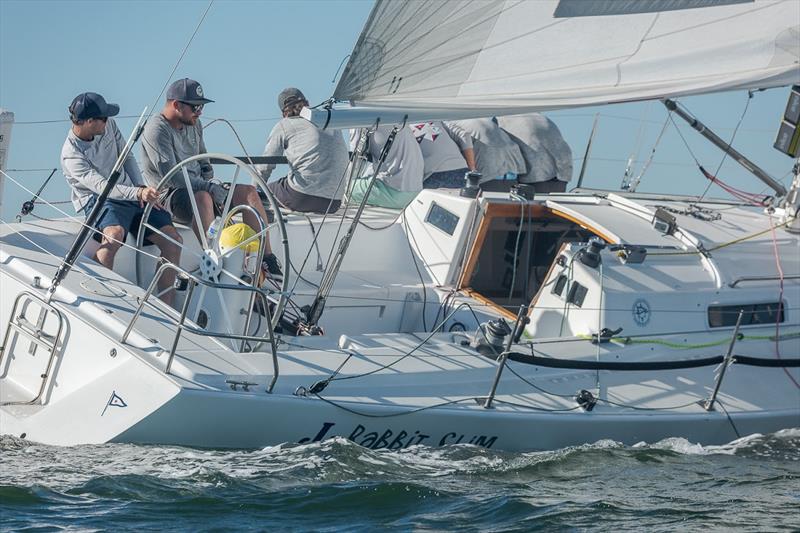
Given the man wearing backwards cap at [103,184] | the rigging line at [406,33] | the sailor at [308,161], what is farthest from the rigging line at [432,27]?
the sailor at [308,161]

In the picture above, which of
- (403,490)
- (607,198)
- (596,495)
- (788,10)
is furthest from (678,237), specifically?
(403,490)

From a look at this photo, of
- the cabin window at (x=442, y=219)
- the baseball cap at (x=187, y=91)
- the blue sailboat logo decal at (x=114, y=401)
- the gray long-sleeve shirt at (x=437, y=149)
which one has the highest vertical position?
the gray long-sleeve shirt at (x=437, y=149)

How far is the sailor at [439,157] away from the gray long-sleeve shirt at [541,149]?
715mm

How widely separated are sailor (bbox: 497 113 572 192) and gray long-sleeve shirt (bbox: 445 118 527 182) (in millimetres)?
95

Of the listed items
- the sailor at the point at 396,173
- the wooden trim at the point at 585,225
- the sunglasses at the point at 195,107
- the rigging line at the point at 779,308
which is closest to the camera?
the rigging line at the point at 779,308

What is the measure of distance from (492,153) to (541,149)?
17.9 inches

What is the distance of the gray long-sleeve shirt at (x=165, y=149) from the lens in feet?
24.2

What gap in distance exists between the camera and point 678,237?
7.70m

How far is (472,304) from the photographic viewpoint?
7672 mm

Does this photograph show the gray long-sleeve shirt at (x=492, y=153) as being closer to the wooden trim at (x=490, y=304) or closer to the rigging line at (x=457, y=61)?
the wooden trim at (x=490, y=304)

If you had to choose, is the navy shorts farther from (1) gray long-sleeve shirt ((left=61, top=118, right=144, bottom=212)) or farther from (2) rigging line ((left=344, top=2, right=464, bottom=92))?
(2) rigging line ((left=344, top=2, right=464, bottom=92))

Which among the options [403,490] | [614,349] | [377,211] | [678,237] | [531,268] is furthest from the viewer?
[377,211]

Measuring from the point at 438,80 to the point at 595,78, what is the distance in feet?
3.09

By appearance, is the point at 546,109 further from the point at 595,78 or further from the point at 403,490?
the point at 403,490
